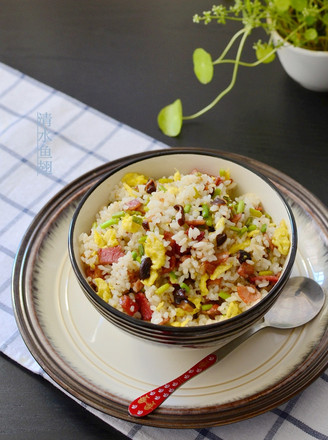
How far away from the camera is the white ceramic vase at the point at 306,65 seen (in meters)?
2.32

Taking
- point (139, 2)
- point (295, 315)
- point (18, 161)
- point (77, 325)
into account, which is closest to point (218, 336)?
point (295, 315)

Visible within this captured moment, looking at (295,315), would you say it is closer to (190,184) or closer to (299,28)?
(190,184)

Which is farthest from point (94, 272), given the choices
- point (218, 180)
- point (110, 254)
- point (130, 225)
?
point (218, 180)

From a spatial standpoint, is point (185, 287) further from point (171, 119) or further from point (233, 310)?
point (171, 119)

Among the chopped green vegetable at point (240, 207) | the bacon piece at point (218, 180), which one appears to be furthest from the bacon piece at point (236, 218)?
the bacon piece at point (218, 180)

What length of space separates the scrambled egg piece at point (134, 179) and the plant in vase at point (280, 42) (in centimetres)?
61

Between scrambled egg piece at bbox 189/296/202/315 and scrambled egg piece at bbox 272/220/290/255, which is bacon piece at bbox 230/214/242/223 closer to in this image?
scrambled egg piece at bbox 272/220/290/255

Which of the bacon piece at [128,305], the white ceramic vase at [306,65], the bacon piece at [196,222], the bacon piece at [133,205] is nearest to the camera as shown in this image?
the bacon piece at [128,305]

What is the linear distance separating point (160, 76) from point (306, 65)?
69cm

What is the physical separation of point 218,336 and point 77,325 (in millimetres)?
460

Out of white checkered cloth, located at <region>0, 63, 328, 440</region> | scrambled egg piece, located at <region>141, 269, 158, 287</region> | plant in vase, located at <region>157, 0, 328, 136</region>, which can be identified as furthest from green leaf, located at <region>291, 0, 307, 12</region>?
scrambled egg piece, located at <region>141, 269, 158, 287</region>

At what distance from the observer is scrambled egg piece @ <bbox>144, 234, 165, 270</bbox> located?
61.0 inches

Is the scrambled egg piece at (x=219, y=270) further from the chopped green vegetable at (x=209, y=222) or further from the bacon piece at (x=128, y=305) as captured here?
the bacon piece at (x=128, y=305)

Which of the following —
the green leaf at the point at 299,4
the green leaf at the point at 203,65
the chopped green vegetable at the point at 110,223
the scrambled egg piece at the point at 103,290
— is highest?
the green leaf at the point at 299,4
